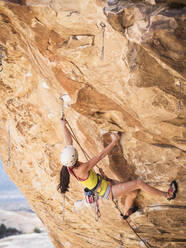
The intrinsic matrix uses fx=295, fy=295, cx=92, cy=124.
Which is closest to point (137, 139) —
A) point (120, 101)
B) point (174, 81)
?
point (120, 101)

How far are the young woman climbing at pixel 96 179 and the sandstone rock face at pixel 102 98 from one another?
1.27 feet

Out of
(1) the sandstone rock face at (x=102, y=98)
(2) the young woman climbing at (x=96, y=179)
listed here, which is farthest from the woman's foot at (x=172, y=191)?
(1) the sandstone rock face at (x=102, y=98)

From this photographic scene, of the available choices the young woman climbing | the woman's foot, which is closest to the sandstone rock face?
the woman's foot

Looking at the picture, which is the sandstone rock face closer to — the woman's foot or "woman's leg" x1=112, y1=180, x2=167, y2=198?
the woman's foot

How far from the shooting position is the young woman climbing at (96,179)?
13.7 feet

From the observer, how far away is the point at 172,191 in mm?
4766

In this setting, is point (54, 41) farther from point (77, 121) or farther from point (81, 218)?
point (81, 218)

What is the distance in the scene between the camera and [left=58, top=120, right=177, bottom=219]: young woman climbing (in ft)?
13.7

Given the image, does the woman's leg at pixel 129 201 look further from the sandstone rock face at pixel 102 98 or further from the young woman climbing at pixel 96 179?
the sandstone rock face at pixel 102 98

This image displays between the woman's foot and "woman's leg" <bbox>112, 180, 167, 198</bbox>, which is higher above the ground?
"woman's leg" <bbox>112, 180, 167, 198</bbox>

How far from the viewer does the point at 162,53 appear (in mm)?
3537

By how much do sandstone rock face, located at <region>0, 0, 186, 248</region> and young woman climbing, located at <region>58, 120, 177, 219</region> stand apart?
0.39 metres

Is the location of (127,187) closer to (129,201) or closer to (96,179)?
(96,179)

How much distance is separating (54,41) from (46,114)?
5.89ft
